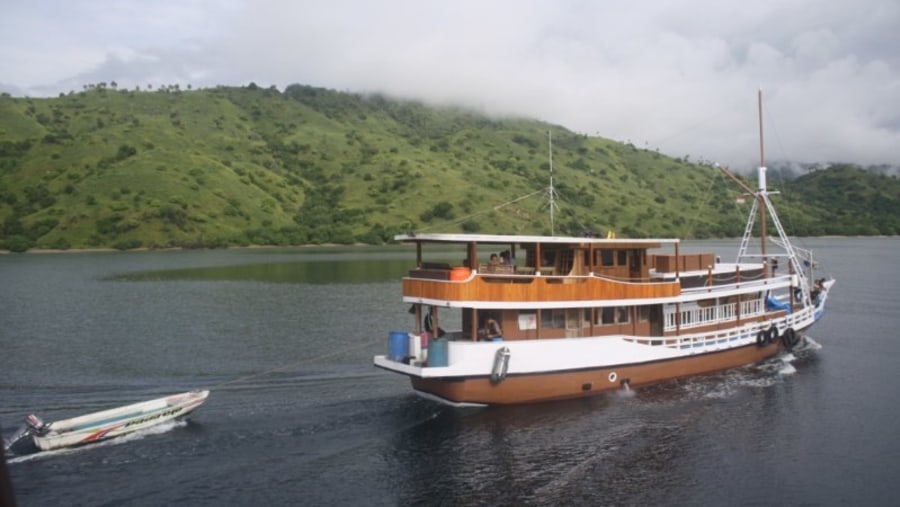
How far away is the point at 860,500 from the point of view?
18938 mm

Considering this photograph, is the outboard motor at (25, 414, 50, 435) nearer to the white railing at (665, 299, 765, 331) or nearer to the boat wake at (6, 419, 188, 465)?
the boat wake at (6, 419, 188, 465)

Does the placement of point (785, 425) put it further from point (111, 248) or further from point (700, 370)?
point (111, 248)

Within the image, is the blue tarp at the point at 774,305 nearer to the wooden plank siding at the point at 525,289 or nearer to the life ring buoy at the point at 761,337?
the life ring buoy at the point at 761,337

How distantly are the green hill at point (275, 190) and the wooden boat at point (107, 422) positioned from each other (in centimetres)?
8491

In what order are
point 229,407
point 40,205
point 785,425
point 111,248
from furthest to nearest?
point 40,205, point 111,248, point 229,407, point 785,425

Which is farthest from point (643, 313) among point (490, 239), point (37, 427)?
point (37, 427)

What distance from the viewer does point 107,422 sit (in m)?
22.5

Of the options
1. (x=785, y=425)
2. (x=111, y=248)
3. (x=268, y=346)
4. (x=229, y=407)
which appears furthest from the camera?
(x=111, y=248)

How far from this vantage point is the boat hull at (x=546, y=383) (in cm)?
2472

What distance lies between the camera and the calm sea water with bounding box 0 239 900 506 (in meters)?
19.3

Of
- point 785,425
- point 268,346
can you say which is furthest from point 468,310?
point 268,346

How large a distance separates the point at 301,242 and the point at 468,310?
10956 cm

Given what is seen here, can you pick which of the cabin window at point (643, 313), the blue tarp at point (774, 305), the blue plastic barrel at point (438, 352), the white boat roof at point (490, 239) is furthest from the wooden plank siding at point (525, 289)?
the blue tarp at point (774, 305)

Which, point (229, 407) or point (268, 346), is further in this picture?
point (268, 346)
